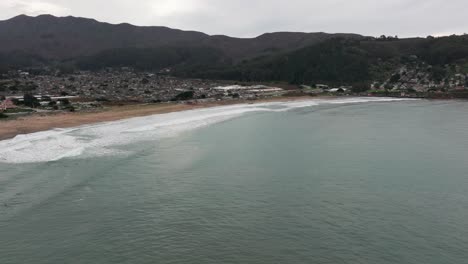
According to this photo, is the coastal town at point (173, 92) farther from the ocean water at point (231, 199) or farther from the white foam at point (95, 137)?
the ocean water at point (231, 199)

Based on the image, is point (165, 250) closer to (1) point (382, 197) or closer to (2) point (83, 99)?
(1) point (382, 197)

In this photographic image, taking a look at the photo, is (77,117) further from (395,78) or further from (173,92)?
(395,78)

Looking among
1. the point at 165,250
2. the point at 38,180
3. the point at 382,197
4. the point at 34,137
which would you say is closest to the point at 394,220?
the point at 382,197

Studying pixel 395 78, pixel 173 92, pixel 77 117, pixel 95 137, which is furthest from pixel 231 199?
pixel 395 78

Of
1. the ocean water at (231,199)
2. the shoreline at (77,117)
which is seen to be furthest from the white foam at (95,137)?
the shoreline at (77,117)

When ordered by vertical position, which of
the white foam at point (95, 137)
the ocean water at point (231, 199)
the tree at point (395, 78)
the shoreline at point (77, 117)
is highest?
the tree at point (395, 78)

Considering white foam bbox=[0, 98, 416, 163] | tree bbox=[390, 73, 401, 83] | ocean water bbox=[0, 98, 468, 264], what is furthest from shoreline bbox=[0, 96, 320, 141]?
tree bbox=[390, 73, 401, 83]
